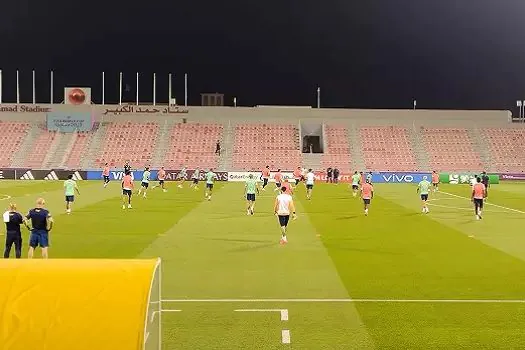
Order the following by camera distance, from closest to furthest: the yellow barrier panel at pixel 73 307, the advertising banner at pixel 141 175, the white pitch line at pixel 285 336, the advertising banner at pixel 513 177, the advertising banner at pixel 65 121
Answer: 1. the yellow barrier panel at pixel 73 307
2. the white pitch line at pixel 285 336
3. the advertising banner at pixel 141 175
4. the advertising banner at pixel 513 177
5. the advertising banner at pixel 65 121

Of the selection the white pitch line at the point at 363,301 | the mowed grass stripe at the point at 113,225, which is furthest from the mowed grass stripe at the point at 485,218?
the mowed grass stripe at the point at 113,225

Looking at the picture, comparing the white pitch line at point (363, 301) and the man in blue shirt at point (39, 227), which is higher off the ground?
the man in blue shirt at point (39, 227)

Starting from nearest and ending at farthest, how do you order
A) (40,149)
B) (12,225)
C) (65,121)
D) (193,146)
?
1. (12,225)
2. (40,149)
3. (193,146)
4. (65,121)

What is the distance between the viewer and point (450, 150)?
290ft

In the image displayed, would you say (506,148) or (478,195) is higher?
(506,148)

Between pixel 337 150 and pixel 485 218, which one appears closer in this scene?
pixel 485 218

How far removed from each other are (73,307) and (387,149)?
82737 millimetres

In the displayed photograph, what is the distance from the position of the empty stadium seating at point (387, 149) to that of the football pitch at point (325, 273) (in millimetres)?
47899

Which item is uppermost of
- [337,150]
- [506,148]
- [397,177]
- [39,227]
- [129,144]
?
[129,144]

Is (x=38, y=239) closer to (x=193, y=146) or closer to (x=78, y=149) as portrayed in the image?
(x=193, y=146)

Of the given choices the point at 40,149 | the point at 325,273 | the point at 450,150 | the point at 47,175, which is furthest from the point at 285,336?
the point at 450,150

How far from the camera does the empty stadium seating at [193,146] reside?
83.9 meters

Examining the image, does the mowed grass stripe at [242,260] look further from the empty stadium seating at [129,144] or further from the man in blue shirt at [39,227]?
the empty stadium seating at [129,144]

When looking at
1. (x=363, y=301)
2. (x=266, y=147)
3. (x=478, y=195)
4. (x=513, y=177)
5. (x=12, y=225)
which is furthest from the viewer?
(x=266, y=147)
